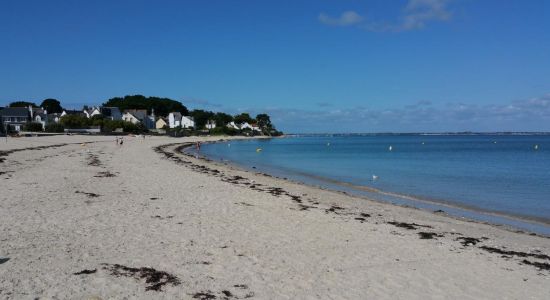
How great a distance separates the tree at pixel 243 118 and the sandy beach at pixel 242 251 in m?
159

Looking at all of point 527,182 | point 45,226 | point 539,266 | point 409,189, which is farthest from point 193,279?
point 527,182

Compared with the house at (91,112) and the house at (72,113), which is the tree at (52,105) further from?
the house at (91,112)

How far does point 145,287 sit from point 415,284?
388cm

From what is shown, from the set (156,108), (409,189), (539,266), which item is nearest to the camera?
(539,266)

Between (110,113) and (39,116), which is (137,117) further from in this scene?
(39,116)

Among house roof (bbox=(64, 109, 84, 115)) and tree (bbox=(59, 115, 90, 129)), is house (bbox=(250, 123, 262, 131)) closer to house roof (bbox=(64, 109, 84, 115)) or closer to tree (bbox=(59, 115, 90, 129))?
house roof (bbox=(64, 109, 84, 115))

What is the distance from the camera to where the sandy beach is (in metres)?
5.87

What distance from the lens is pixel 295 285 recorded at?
6.12 meters

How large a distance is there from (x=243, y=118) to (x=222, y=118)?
14460 millimetres

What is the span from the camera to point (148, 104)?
506 feet

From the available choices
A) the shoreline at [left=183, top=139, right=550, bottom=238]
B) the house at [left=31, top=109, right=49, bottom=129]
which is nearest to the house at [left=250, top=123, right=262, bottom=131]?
the house at [left=31, top=109, right=49, bottom=129]

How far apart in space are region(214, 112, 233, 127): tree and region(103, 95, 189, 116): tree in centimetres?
1561

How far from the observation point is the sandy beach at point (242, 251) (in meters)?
5.87

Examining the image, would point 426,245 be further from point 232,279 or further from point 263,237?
point 232,279
